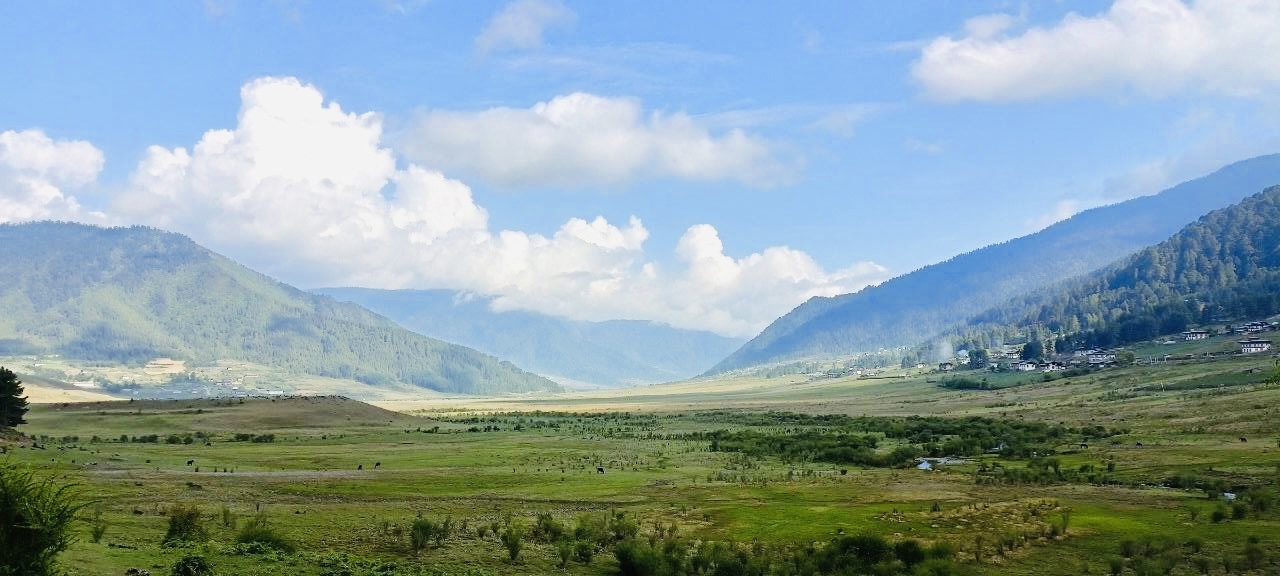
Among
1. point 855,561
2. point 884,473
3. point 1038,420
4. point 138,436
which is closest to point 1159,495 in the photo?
point 884,473

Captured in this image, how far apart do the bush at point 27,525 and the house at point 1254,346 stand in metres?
181

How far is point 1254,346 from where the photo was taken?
16512 cm

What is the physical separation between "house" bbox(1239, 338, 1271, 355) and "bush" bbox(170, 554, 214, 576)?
177 m

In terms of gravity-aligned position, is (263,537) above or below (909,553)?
above

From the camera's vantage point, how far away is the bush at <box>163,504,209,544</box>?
102ft

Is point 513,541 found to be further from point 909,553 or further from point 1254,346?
point 1254,346

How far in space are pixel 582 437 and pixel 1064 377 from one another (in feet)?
364

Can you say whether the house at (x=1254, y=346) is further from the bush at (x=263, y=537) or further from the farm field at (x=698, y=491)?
the bush at (x=263, y=537)

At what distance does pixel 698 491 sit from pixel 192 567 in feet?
100

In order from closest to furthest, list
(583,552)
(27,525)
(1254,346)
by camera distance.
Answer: (27,525)
(583,552)
(1254,346)

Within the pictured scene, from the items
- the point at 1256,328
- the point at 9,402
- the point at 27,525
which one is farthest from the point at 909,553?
the point at 1256,328

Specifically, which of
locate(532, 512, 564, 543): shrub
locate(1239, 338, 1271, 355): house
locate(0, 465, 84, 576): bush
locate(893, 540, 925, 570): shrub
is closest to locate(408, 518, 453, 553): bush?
locate(532, 512, 564, 543): shrub

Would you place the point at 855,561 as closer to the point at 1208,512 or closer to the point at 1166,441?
the point at 1208,512

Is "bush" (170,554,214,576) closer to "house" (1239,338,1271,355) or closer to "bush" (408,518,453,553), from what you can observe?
"bush" (408,518,453,553)
